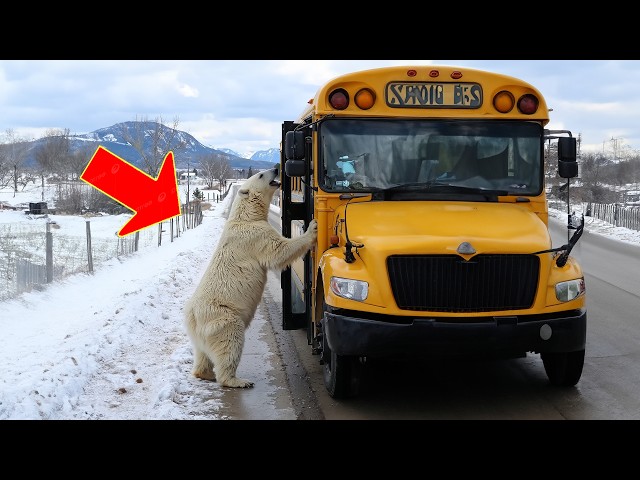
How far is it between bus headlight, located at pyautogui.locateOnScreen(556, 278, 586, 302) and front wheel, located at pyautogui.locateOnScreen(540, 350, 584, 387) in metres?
0.66

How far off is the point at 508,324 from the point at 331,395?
1718mm

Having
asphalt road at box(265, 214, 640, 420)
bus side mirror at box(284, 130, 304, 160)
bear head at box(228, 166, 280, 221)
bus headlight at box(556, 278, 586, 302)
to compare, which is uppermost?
bus side mirror at box(284, 130, 304, 160)

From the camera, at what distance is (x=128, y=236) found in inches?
870

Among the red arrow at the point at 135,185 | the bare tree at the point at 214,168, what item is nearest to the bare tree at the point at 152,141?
the red arrow at the point at 135,185

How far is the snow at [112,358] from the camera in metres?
5.50

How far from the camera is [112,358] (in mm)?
7219

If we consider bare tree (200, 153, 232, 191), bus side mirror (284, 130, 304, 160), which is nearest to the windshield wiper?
bus side mirror (284, 130, 304, 160)

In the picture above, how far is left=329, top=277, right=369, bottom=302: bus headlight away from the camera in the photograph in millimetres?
5220

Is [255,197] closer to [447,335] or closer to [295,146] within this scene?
[295,146]

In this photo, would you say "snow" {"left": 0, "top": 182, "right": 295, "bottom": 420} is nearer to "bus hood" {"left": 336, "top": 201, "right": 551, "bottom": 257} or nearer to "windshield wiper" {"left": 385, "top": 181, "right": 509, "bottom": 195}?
"bus hood" {"left": 336, "top": 201, "right": 551, "bottom": 257}

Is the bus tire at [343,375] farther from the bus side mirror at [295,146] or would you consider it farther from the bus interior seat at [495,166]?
the bus interior seat at [495,166]

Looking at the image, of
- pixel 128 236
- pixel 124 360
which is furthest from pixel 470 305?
pixel 128 236

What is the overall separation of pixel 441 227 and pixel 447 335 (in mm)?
887

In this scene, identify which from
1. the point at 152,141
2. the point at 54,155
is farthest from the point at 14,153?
the point at 152,141
